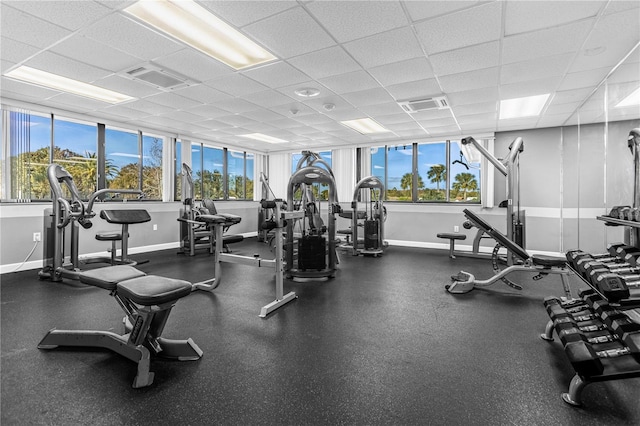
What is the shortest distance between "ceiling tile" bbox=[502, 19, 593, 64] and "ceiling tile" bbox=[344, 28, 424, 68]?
836mm

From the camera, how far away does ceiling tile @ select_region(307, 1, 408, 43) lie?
7.77 ft

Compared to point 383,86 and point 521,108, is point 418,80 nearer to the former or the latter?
point 383,86

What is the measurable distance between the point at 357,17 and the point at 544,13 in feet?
4.79

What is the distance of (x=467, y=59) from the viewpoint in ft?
10.6

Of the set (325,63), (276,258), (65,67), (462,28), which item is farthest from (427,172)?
(65,67)

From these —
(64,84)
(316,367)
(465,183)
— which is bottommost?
(316,367)

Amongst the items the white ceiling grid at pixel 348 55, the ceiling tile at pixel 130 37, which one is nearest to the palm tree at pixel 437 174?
the white ceiling grid at pixel 348 55

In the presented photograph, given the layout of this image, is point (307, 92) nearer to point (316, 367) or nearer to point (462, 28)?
point (462, 28)

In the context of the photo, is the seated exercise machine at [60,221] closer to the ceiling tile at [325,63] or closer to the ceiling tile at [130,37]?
the ceiling tile at [130,37]

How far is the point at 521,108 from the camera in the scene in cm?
493

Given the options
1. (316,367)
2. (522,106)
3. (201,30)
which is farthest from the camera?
(522,106)

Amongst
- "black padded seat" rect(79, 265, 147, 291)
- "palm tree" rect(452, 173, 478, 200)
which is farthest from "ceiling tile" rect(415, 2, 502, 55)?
"palm tree" rect(452, 173, 478, 200)

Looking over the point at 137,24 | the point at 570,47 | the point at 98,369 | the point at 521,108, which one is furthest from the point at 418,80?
the point at 98,369

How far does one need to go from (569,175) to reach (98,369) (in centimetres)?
753
